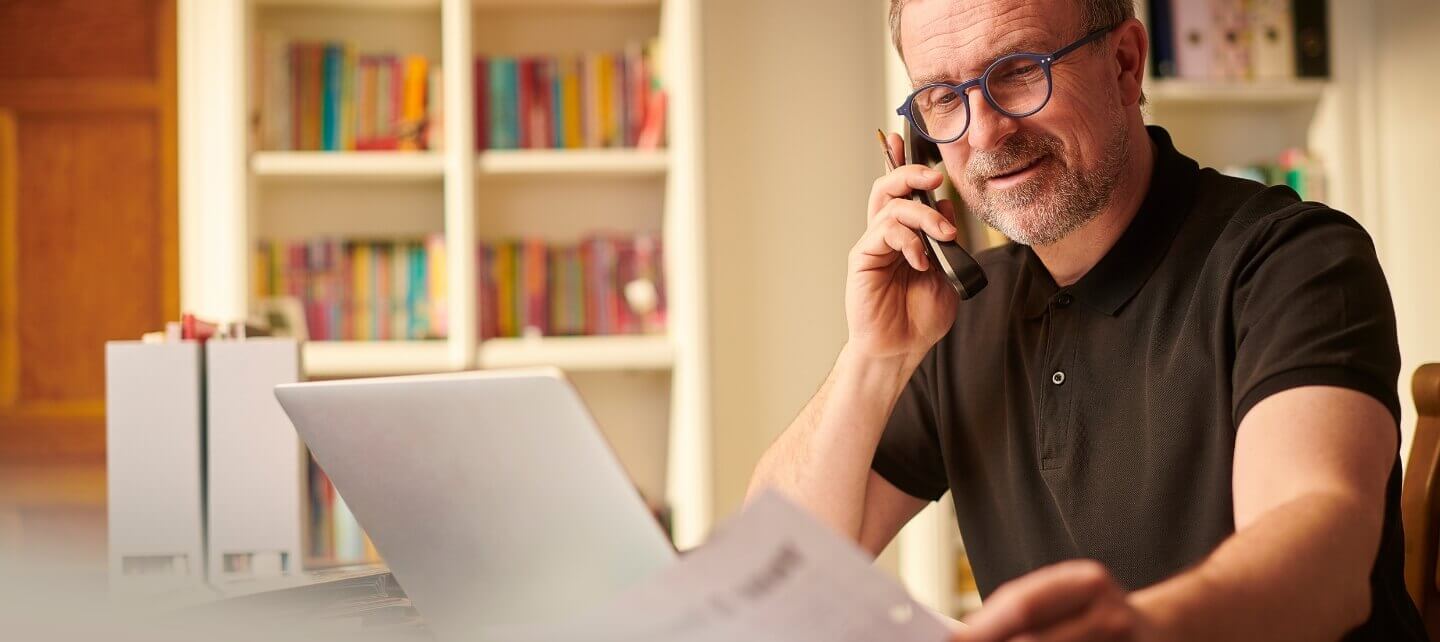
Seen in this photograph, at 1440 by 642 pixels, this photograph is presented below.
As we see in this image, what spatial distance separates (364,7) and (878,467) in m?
1.96

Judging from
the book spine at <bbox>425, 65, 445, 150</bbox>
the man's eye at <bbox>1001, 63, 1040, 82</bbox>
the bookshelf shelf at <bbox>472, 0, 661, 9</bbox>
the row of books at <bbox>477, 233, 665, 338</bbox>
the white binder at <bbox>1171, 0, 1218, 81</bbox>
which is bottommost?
the row of books at <bbox>477, 233, 665, 338</bbox>

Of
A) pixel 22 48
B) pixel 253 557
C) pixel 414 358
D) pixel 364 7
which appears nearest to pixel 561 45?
pixel 364 7

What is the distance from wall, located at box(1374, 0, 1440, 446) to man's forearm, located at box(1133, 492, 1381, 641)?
2.32m

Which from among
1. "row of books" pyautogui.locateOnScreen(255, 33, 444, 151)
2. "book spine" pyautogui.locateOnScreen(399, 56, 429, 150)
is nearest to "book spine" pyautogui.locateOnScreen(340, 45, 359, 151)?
"row of books" pyautogui.locateOnScreen(255, 33, 444, 151)

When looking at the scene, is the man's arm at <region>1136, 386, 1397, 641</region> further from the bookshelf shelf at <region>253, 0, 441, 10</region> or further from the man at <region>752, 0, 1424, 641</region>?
the bookshelf shelf at <region>253, 0, 441, 10</region>

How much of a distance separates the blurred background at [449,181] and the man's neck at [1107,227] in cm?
131

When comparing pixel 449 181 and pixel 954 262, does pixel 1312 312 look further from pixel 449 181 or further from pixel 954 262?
pixel 449 181

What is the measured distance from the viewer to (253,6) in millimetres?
2508

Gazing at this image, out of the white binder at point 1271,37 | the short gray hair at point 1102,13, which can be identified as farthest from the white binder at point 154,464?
the white binder at point 1271,37

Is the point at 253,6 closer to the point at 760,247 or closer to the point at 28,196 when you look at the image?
the point at 28,196

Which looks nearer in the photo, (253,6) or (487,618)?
(487,618)

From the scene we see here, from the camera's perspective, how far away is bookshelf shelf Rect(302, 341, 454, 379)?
2424 mm

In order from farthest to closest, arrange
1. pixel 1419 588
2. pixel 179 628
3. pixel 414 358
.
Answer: pixel 414 358, pixel 1419 588, pixel 179 628

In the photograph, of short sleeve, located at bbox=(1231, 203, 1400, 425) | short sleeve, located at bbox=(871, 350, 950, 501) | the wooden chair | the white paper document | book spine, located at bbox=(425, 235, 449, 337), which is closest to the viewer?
the white paper document
